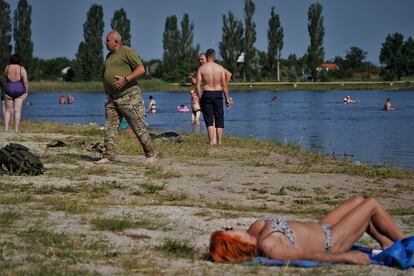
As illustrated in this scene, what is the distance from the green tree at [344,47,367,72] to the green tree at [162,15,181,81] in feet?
122

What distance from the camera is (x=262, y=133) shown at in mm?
24656

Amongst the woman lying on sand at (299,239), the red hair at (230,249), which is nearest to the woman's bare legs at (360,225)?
the woman lying on sand at (299,239)

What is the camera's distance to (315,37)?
9312 centimetres

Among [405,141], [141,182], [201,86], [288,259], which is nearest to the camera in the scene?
[288,259]

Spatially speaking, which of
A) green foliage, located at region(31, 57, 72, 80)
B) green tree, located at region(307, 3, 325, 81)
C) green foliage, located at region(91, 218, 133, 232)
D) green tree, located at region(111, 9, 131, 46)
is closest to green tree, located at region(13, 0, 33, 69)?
green tree, located at region(111, 9, 131, 46)

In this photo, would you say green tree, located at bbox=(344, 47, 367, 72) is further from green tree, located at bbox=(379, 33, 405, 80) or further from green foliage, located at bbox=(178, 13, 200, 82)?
green foliage, located at bbox=(178, 13, 200, 82)

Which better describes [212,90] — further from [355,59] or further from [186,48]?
[355,59]

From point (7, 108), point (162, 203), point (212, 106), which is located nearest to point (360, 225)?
point (162, 203)

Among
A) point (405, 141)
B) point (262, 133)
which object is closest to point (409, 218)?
point (405, 141)

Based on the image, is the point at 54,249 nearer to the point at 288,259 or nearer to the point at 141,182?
the point at 288,259

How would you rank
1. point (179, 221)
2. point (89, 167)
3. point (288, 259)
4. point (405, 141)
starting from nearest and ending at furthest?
point (288, 259), point (179, 221), point (89, 167), point (405, 141)

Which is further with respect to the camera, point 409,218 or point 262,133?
point 262,133

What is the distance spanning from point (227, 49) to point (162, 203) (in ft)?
294

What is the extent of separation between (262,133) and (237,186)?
1516 cm
